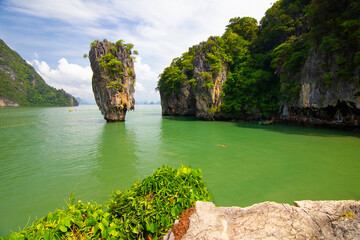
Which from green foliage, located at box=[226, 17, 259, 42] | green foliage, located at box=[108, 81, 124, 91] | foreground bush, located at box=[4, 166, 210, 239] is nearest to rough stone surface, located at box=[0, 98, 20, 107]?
green foliage, located at box=[108, 81, 124, 91]

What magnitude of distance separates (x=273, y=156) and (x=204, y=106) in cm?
1879

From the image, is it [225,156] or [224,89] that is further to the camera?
[224,89]

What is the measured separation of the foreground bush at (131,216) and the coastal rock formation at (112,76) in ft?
80.5

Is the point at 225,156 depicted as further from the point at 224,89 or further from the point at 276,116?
the point at 224,89

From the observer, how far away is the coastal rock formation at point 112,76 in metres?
24.5

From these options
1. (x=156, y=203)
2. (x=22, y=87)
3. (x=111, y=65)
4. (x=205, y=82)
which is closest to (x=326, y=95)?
(x=205, y=82)

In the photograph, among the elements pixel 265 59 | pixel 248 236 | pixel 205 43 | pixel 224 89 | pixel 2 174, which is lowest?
pixel 2 174

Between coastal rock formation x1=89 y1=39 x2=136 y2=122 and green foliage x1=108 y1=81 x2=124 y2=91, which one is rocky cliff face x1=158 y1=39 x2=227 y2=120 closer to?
coastal rock formation x1=89 y1=39 x2=136 y2=122

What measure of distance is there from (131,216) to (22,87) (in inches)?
5111

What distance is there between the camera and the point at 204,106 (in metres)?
27.6

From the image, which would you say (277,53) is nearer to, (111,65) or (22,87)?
(111,65)

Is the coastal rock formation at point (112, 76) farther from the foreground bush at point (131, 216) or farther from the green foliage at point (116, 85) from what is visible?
the foreground bush at point (131, 216)

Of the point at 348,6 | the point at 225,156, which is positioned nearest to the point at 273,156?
the point at 225,156

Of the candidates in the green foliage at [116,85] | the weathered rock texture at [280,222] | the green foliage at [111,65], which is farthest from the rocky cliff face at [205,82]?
the weathered rock texture at [280,222]
